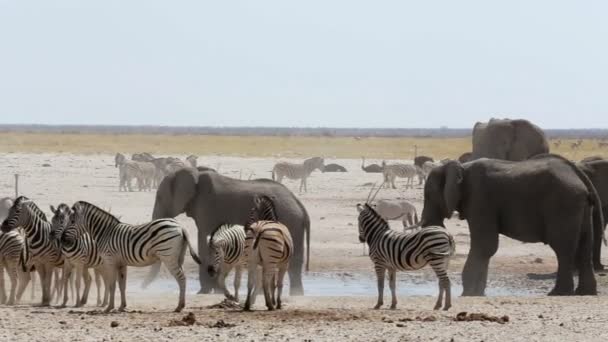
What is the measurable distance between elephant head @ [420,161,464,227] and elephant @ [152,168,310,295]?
74.6 inches

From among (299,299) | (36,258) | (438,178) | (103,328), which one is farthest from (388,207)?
(103,328)

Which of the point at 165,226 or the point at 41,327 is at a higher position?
the point at 165,226

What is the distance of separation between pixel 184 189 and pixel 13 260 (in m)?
4.45

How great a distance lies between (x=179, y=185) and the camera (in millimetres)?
19891

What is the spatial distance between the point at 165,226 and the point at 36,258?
2.46 metres

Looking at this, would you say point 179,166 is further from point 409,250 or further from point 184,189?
point 409,250

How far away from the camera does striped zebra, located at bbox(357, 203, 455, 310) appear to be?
14383 millimetres

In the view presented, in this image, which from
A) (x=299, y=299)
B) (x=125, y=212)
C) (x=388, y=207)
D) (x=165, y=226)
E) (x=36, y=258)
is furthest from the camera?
(x=125, y=212)

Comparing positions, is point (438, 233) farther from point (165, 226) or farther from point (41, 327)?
point (41, 327)

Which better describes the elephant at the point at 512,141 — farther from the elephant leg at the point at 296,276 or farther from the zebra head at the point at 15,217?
the zebra head at the point at 15,217

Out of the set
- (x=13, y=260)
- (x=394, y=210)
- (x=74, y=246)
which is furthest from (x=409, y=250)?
(x=394, y=210)

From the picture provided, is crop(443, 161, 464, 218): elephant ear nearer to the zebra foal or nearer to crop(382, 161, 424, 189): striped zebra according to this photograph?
the zebra foal

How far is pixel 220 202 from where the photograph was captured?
1969 cm

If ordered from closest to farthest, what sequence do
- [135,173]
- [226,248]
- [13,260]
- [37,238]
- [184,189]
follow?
[226,248] → [37,238] → [13,260] → [184,189] → [135,173]
